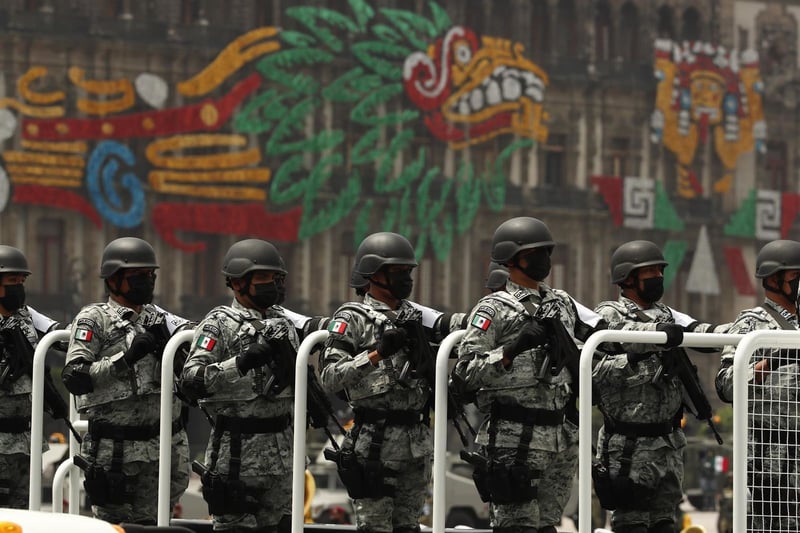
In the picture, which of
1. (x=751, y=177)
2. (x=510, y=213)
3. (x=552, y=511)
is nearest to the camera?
(x=552, y=511)

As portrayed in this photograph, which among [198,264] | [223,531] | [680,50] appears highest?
[680,50]

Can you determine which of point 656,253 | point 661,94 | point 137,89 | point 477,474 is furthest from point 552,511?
point 661,94

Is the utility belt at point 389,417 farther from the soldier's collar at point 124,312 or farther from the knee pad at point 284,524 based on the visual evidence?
the soldier's collar at point 124,312

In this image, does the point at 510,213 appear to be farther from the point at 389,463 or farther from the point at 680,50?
the point at 389,463

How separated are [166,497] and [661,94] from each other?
1952 inches

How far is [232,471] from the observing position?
8203 millimetres

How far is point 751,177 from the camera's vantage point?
2277 inches

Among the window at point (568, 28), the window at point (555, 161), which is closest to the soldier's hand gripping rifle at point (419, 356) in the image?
the window at point (555, 161)

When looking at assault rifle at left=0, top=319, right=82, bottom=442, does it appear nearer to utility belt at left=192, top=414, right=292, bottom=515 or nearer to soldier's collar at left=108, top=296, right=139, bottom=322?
soldier's collar at left=108, top=296, right=139, bottom=322

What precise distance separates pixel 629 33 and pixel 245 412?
161 feet

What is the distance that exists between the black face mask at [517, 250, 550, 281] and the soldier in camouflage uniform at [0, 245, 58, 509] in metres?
3.00

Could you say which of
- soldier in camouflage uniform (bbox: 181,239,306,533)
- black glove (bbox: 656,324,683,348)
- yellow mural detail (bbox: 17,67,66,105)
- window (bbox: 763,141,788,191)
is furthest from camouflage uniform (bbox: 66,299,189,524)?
window (bbox: 763,141,788,191)

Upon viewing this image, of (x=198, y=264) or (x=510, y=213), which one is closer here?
(x=198, y=264)

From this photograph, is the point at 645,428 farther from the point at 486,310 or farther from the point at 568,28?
the point at 568,28
